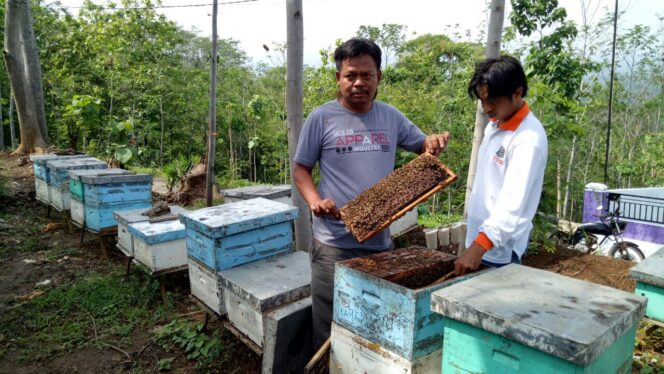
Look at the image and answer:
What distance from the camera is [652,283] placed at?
3035 mm

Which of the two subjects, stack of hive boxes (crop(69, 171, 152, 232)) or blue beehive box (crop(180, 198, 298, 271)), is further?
stack of hive boxes (crop(69, 171, 152, 232))

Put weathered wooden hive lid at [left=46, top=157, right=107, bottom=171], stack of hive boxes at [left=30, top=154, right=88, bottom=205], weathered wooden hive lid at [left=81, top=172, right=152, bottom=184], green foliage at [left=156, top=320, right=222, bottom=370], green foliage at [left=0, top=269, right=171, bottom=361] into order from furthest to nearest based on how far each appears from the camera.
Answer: stack of hive boxes at [left=30, top=154, right=88, bottom=205] → weathered wooden hive lid at [left=46, top=157, right=107, bottom=171] → weathered wooden hive lid at [left=81, top=172, right=152, bottom=184] → green foliage at [left=0, top=269, right=171, bottom=361] → green foliage at [left=156, top=320, right=222, bottom=370]

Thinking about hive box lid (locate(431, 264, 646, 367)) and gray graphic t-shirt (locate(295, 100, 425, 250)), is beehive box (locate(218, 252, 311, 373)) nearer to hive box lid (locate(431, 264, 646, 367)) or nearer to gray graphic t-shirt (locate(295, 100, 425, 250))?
gray graphic t-shirt (locate(295, 100, 425, 250))

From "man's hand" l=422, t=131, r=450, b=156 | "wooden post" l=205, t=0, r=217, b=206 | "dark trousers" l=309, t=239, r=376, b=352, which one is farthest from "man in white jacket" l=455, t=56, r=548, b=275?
"wooden post" l=205, t=0, r=217, b=206

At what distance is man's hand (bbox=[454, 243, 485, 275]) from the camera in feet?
6.25

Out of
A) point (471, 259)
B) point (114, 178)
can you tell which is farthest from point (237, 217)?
point (114, 178)

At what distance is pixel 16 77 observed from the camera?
466 inches

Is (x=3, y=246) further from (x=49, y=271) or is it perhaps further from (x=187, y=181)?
(x=187, y=181)

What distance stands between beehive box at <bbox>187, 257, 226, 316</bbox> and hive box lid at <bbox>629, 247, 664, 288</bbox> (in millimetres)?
2935

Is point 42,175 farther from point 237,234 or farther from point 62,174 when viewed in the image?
point 237,234

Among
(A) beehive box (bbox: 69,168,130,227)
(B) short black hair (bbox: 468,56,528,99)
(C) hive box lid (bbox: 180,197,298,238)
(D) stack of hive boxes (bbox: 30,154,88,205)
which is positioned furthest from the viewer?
(D) stack of hive boxes (bbox: 30,154,88,205)

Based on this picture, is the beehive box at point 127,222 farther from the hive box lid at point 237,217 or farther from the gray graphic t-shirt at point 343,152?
the gray graphic t-shirt at point 343,152

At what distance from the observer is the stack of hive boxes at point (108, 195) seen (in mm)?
5250

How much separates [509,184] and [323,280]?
1.14 meters
